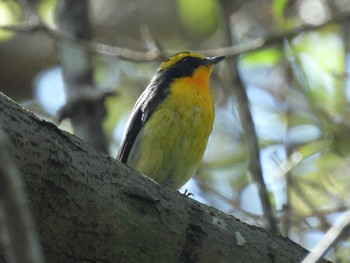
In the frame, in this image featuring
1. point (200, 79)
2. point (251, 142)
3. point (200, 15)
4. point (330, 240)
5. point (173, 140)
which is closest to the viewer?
point (330, 240)

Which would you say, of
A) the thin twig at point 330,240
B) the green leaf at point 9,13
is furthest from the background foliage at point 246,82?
the thin twig at point 330,240

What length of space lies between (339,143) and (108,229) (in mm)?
2701

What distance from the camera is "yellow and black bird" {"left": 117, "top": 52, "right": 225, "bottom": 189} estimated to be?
500 centimetres

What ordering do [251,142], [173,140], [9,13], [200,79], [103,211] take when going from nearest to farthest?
[103,211] → [251,142] → [173,140] → [200,79] → [9,13]

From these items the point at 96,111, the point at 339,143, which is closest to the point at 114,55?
the point at 96,111

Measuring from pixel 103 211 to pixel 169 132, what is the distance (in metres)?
2.23

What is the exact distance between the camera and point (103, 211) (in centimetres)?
282

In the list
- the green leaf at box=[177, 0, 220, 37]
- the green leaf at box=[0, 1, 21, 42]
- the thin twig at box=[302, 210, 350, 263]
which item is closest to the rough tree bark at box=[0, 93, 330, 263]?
the thin twig at box=[302, 210, 350, 263]

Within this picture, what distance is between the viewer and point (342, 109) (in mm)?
5672

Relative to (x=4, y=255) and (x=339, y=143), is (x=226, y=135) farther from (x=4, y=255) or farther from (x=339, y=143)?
A: (x=4, y=255)

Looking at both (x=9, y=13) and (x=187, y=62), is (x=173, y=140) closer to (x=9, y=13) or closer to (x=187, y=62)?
(x=187, y=62)

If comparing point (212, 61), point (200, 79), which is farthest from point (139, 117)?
point (212, 61)

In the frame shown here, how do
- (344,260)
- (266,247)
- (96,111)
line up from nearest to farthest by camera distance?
1. (266,247)
2. (344,260)
3. (96,111)

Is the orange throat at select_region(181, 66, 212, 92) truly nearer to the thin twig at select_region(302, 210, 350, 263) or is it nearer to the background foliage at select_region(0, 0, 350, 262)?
the background foliage at select_region(0, 0, 350, 262)
